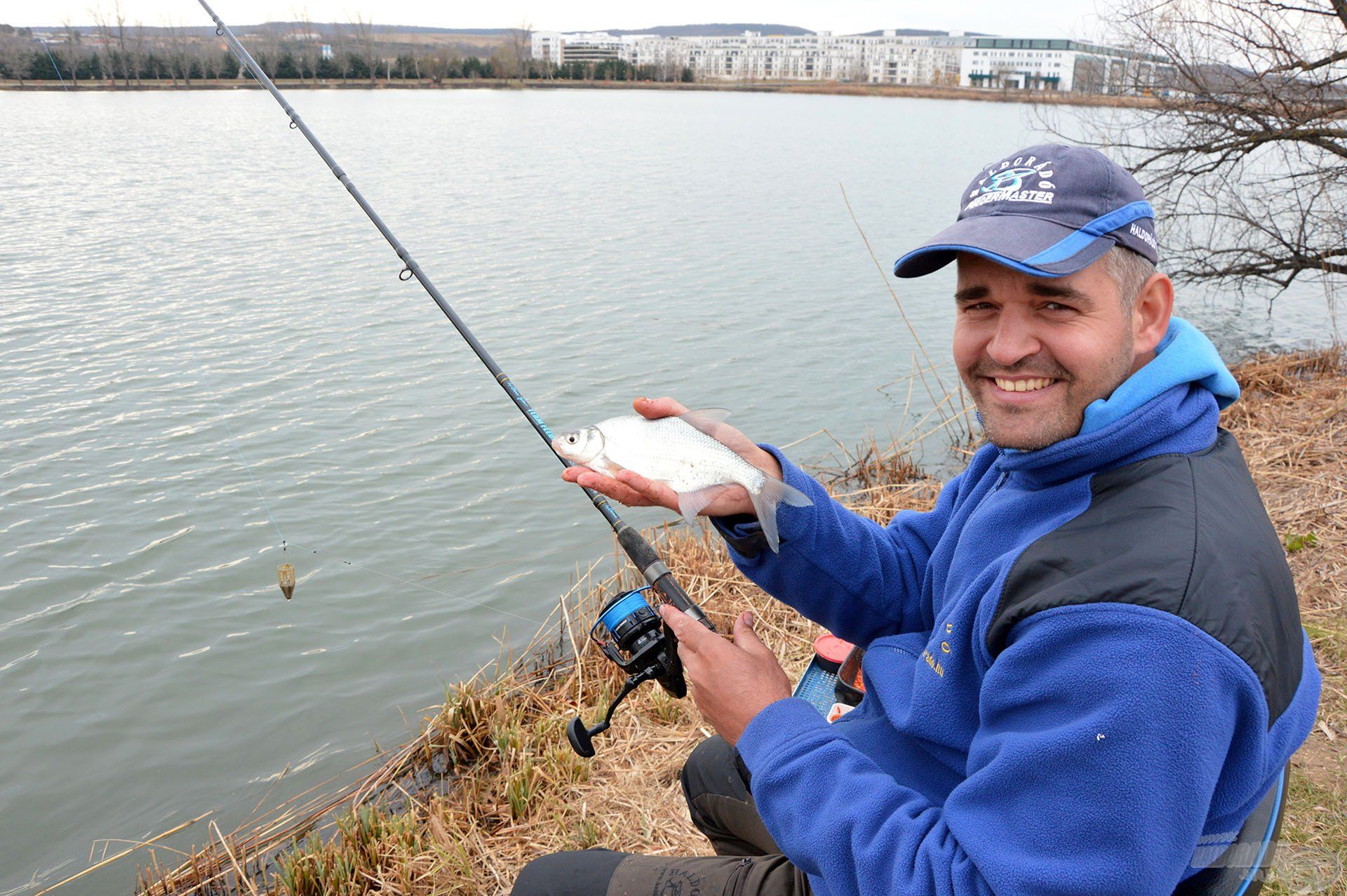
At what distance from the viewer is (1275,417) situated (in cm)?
726

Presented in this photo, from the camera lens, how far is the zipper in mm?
2002

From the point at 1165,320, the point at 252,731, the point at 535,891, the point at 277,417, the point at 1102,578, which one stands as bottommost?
the point at 252,731

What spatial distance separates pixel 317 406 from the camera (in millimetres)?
8664

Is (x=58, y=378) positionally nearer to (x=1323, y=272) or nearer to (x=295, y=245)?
(x=295, y=245)

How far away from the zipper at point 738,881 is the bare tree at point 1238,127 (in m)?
8.97

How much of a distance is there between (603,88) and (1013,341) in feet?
273

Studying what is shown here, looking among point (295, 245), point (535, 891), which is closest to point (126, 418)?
point (295, 245)

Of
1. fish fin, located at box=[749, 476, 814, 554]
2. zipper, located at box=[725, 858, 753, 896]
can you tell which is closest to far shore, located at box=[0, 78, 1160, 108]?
fish fin, located at box=[749, 476, 814, 554]

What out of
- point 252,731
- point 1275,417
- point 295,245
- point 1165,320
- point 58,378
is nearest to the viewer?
point 1165,320

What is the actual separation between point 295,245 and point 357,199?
9.60 meters

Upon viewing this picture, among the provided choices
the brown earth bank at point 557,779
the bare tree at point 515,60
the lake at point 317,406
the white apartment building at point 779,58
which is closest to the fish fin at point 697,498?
the brown earth bank at point 557,779

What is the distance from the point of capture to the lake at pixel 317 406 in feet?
16.9

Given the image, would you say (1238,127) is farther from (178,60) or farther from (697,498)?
(178,60)

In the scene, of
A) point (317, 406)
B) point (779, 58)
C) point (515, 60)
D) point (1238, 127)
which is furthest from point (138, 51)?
point (779, 58)
